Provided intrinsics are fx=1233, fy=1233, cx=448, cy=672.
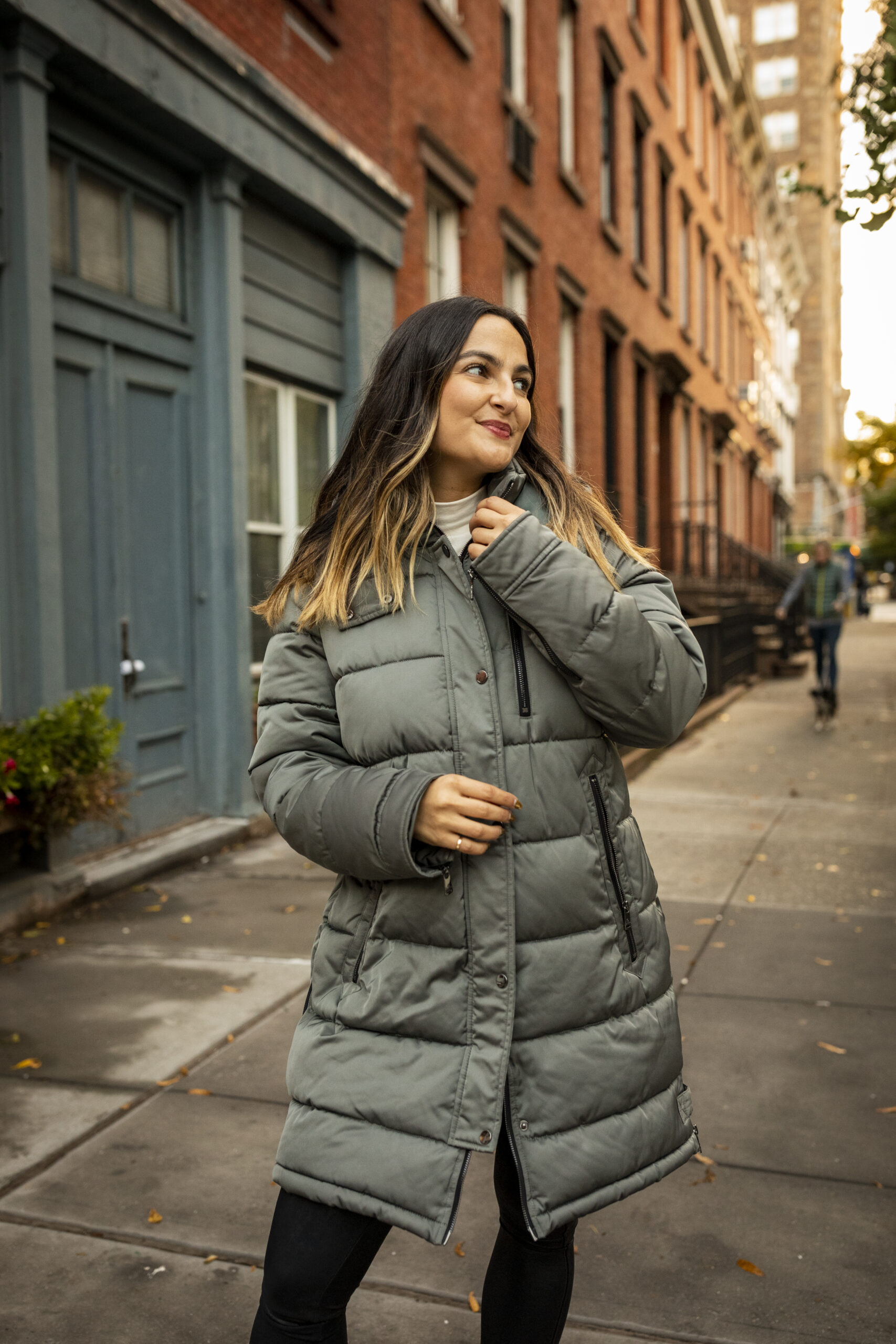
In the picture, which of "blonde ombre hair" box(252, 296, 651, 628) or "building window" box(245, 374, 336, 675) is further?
"building window" box(245, 374, 336, 675)

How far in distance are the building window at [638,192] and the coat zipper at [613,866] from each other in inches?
730

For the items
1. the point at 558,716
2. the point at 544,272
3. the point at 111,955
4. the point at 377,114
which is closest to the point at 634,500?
the point at 544,272

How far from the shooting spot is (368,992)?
1936 mm

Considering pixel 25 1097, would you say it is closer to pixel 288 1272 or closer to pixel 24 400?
pixel 288 1272

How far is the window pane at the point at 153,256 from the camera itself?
6.92 m

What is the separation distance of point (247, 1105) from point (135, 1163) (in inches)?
17.8

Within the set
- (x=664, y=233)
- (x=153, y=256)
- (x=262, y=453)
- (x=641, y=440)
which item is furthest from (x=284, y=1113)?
(x=664, y=233)

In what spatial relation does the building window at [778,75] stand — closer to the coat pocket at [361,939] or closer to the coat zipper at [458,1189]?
the coat pocket at [361,939]

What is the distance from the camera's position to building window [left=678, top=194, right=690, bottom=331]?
23.5 meters

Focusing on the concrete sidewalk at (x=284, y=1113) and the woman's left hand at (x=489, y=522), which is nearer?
the woman's left hand at (x=489, y=522)

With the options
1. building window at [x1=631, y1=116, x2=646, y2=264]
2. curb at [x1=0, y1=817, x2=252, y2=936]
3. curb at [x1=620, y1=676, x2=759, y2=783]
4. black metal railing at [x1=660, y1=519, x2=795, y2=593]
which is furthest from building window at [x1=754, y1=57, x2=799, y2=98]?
curb at [x1=0, y1=817, x2=252, y2=936]

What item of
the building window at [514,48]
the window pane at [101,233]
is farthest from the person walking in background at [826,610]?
the window pane at [101,233]

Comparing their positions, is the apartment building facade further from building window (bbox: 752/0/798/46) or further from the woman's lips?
the woman's lips

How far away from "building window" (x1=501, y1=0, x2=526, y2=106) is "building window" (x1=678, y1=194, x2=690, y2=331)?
10.1 meters
